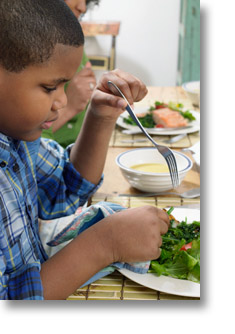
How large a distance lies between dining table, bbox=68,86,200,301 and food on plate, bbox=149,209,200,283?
0.11 feet

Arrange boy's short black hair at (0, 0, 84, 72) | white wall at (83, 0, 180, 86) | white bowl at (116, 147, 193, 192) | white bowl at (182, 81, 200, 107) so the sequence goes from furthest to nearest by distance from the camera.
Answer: white bowl at (182, 81, 200, 107)
white wall at (83, 0, 180, 86)
white bowl at (116, 147, 193, 192)
boy's short black hair at (0, 0, 84, 72)

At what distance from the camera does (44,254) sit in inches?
31.4

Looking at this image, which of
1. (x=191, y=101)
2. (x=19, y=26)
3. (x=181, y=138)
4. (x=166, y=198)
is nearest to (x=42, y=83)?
(x=19, y=26)

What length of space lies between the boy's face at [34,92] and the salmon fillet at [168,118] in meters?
0.72

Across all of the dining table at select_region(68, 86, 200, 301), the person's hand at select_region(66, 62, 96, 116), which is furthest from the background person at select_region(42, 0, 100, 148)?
the dining table at select_region(68, 86, 200, 301)

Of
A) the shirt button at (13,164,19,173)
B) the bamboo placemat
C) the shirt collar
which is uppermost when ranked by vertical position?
the shirt collar

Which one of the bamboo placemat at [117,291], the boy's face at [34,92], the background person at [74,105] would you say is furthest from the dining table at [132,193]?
the boy's face at [34,92]

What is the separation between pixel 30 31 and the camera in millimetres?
557

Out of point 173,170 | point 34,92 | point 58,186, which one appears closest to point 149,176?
point 173,170

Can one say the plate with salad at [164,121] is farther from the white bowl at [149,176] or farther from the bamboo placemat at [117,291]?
the bamboo placemat at [117,291]

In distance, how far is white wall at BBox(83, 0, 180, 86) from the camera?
3.43 feet

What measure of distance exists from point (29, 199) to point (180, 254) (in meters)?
0.26

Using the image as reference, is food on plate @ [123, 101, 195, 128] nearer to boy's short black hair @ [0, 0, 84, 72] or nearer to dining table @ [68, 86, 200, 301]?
dining table @ [68, 86, 200, 301]
